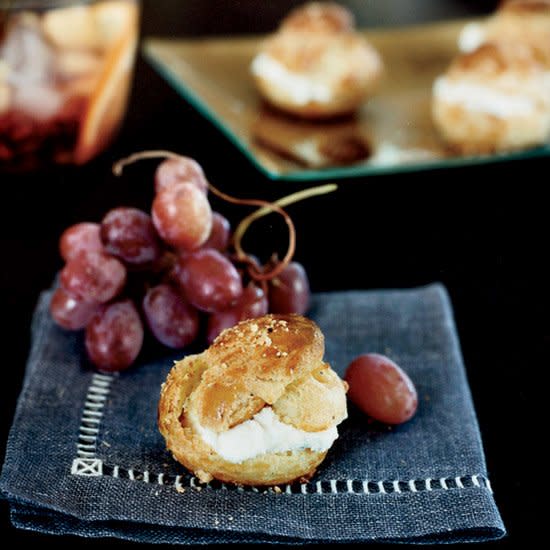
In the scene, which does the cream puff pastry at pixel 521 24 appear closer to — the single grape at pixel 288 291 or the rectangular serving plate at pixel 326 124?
the rectangular serving plate at pixel 326 124

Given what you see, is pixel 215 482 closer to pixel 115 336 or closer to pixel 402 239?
pixel 115 336

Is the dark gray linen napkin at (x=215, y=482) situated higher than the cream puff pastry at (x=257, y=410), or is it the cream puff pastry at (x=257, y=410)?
the cream puff pastry at (x=257, y=410)

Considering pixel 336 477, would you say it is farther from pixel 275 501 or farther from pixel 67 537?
pixel 67 537

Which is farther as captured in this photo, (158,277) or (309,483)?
(158,277)

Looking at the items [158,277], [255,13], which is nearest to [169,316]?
[158,277]

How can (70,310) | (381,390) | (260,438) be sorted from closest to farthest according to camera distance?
(260,438) < (381,390) < (70,310)

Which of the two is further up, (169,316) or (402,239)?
(169,316)

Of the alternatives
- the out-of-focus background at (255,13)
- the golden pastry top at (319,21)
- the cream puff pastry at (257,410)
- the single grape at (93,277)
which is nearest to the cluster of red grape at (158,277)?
the single grape at (93,277)

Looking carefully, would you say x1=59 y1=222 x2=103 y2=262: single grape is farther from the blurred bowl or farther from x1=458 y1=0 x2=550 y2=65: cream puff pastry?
x1=458 y1=0 x2=550 y2=65: cream puff pastry
